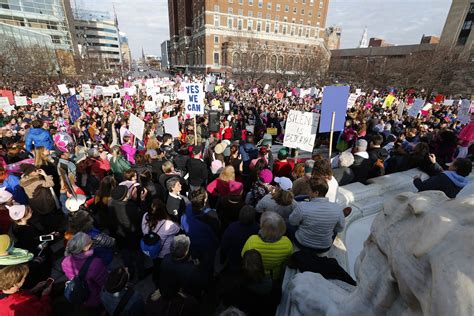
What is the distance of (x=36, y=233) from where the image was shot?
3.46 meters

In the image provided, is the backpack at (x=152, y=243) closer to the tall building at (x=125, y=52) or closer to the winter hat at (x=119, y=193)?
the winter hat at (x=119, y=193)

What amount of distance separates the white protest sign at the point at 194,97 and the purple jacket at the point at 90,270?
5538 mm

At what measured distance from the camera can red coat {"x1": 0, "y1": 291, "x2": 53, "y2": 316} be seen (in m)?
2.12

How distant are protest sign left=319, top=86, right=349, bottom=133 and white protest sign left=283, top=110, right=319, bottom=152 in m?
0.19

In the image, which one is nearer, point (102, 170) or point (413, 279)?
point (413, 279)

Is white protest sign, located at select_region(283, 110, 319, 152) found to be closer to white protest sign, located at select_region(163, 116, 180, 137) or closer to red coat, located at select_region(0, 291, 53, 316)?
white protest sign, located at select_region(163, 116, 180, 137)

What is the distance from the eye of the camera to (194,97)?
7.55m

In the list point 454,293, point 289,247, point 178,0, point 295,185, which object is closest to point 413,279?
point 454,293

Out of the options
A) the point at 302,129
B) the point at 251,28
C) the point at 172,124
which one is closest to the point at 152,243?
the point at 302,129

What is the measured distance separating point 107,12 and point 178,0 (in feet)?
156

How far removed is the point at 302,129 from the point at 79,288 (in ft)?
16.0

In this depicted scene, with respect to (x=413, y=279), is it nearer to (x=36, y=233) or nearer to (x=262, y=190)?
(x=262, y=190)

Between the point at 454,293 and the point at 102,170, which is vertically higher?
the point at 454,293

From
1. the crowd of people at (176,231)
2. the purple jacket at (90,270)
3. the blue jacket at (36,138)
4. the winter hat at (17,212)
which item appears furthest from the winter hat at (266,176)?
the blue jacket at (36,138)
